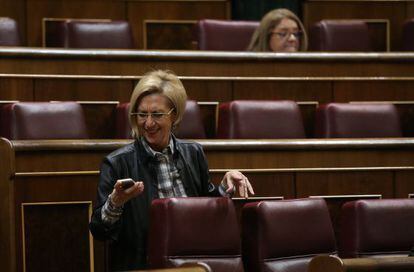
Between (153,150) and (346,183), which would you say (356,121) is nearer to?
(346,183)

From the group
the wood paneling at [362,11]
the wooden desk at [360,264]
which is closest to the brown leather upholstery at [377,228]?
the wooden desk at [360,264]

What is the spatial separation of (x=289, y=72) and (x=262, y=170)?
8.2 inches

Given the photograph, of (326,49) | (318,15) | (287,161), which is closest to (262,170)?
(287,161)

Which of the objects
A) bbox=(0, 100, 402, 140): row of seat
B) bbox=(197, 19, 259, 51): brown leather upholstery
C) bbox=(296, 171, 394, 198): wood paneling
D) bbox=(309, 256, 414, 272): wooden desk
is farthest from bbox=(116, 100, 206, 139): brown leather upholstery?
bbox=(309, 256, 414, 272): wooden desk

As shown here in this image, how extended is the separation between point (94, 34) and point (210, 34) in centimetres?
13

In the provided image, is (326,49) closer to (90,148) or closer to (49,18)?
(49,18)

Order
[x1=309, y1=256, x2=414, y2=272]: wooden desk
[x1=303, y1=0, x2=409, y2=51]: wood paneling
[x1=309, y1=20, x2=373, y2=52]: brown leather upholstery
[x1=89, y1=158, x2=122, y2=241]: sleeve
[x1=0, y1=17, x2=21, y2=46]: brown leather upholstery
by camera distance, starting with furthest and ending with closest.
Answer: [x1=303, y1=0, x2=409, y2=51]: wood paneling < [x1=309, y1=20, x2=373, y2=52]: brown leather upholstery < [x1=0, y1=17, x2=21, y2=46]: brown leather upholstery < [x1=89, y1=158, x2=122, y2=241]: sleeve < [x1=309, y1=256, x2=414, y2=272]: wooden desk

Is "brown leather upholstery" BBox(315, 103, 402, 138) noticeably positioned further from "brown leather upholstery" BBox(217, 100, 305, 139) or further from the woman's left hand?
the woman's left hand

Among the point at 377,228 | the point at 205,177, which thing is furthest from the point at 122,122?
the point at 377,228

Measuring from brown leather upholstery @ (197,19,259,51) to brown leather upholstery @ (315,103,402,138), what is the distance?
0.21 m

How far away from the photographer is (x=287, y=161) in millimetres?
762

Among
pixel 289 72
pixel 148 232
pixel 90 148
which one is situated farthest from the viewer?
pixel 289 72

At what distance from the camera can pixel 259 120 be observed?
84 cm

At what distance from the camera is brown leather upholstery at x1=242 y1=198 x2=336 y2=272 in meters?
0.61
